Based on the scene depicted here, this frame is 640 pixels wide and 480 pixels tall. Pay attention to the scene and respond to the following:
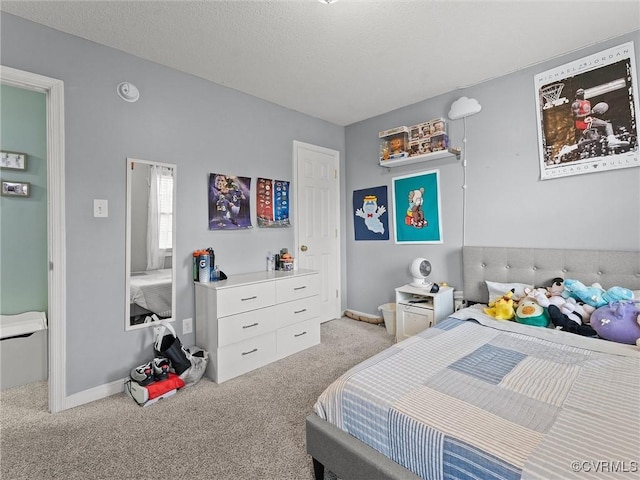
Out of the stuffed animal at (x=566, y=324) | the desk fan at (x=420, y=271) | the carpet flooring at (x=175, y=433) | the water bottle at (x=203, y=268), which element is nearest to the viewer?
the carpet flooring at (x=175, y=433)

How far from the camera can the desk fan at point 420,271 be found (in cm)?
309

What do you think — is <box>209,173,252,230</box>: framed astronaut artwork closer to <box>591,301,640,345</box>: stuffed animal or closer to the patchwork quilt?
the patchwork quilt

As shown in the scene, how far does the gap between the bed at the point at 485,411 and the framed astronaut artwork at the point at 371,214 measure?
2.00 metres

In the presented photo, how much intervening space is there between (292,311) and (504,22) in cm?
285

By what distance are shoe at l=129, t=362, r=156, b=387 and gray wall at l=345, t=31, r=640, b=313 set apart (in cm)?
260

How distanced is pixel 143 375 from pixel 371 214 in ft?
9.53

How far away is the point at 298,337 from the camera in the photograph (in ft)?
9.77

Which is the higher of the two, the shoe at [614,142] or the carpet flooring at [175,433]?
the shoe at [614,142]

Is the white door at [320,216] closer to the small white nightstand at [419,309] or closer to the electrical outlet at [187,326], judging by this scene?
the small white nightstand at [419,309]

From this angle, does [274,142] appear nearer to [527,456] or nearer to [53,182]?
[53,182]

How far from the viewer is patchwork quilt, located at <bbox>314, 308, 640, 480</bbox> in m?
0.87

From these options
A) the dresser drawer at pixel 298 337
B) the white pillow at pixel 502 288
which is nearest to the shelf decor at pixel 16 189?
the dresser drawer at pixel 298 337

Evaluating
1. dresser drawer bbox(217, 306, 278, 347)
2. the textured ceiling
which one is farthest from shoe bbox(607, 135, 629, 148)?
dresser drawer bbox(217, 306, 278, 347)

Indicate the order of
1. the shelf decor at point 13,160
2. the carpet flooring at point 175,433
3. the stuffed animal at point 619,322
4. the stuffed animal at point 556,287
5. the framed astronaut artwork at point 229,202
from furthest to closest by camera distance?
1. the framed astronaut artwork at point 229,202
2. the shelf decor at point 13,160
3. the stuffed animal at point 556,287
4. the stuffed animal at point 619,322
5. the carpet flooring at point 175,433
